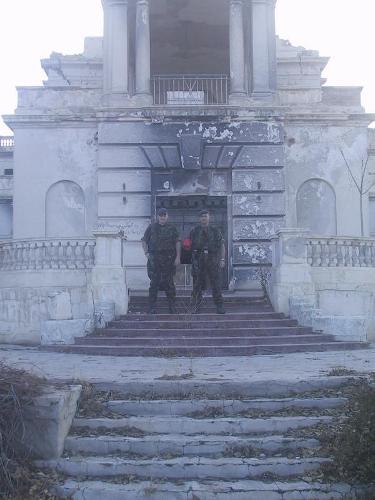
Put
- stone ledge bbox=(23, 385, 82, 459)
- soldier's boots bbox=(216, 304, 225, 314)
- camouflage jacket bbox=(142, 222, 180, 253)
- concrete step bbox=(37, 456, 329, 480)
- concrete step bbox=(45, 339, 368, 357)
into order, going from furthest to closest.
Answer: soldier's boots bbox=(216, 304, 225, 314) < camouflage jacket bbox=(142, 222, 180, 253) < concrete step bbox=(45, 339, 368, 357) < stone ledge bbox=(23, 385, 82, 459) < concrete step bbox=(37, 456, 329, 480)

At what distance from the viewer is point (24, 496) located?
5.50 meters

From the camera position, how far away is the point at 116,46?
18406 mm

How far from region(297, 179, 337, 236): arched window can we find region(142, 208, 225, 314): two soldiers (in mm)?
6424

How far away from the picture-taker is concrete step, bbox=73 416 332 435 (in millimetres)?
6570

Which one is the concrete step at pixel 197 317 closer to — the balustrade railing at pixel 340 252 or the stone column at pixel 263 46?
the balustrade railing at pixel 340 252

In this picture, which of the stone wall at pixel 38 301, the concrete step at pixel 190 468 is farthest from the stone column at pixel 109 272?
the concrete step at pixel 190 468

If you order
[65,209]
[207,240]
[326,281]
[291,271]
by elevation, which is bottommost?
[326,281]

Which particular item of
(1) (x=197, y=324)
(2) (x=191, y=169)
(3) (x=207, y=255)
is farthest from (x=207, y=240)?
(2) (x=191, y=169)

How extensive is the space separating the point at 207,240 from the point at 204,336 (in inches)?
81.6

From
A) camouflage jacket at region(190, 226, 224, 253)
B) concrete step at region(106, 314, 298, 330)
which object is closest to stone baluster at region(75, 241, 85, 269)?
concrete step at region(106, 314, 298, 330)

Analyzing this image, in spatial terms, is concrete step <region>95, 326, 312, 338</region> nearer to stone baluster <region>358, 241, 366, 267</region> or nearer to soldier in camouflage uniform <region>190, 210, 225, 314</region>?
soldier in camouflage uniform <region>190, 210, 225, 314</region>

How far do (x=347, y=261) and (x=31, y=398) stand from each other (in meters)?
9.64

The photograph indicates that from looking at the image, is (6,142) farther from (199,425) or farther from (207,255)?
(199,425)

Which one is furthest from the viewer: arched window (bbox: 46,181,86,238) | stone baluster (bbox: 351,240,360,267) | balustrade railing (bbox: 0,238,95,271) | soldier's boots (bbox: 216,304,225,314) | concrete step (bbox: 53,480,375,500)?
arched window (bbox: 46,181,86,238)
